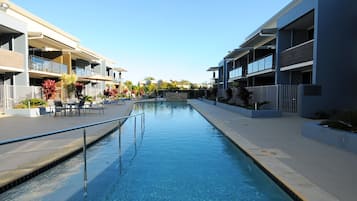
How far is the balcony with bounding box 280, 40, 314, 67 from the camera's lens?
13.7 meters

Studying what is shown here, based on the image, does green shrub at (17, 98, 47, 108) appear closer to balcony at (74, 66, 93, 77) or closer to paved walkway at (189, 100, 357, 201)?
paved walkway at (189, 100, 357, 201)

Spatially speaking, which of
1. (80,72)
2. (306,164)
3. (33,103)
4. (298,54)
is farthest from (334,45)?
(80,72)

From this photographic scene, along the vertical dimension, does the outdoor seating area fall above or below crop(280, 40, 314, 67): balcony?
below

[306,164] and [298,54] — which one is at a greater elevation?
[298,54]

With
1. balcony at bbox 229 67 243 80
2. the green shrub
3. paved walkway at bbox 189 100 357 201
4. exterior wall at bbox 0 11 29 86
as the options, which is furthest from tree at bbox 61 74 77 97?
paved walkway at bbox 189 100 357 201

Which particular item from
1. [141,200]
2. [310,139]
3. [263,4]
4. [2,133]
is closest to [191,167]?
[141,200]

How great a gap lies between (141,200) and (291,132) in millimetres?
6547

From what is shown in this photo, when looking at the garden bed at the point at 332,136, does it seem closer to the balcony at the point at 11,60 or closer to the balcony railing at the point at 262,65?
the balcony railing at the point at 262,65

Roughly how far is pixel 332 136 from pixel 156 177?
4772mm

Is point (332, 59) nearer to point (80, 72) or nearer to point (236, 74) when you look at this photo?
point (236, 74)

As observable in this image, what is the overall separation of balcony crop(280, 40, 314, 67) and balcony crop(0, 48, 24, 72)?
55.7ft

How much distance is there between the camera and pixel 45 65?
69.4ft

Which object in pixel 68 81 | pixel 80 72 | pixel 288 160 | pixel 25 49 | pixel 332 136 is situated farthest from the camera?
pixel 80 72

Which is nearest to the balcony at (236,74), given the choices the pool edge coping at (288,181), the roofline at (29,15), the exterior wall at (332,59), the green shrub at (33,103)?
the exterior wall at (332,59)
